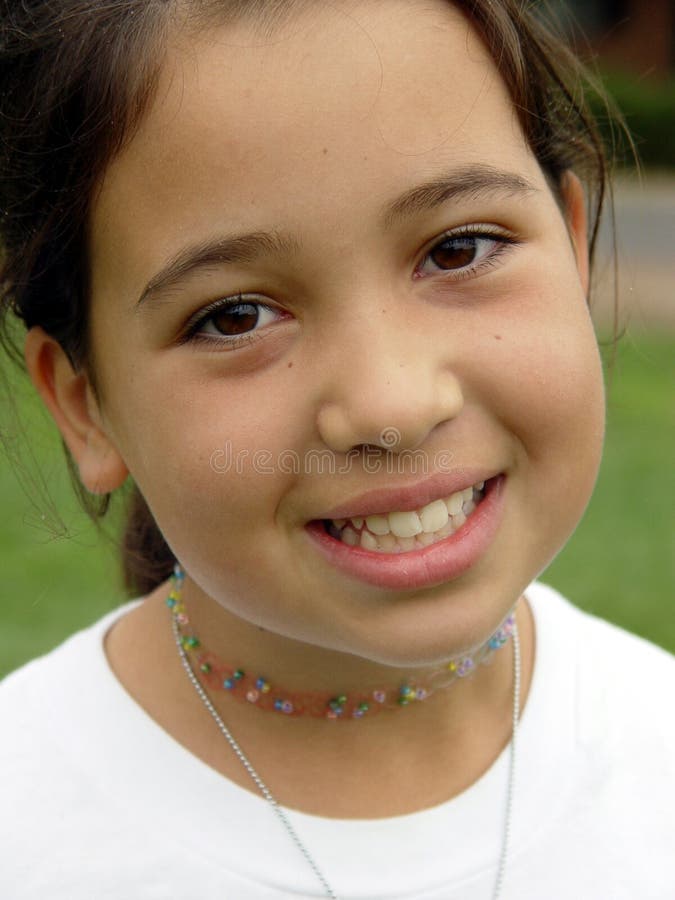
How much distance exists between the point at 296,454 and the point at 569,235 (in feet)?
2.12

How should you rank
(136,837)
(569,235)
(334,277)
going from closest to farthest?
(334,277) < (136,837) < (569,235)

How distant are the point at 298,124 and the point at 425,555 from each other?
565 millimetres

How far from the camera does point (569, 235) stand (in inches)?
72.5

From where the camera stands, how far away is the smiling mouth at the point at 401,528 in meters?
1.54

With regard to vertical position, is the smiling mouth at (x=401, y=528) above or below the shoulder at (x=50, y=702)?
above

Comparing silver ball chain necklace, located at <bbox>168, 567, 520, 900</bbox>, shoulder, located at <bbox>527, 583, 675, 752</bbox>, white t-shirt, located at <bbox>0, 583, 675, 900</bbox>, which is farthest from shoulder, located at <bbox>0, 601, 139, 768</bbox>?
shoulder, located at <bbox>527, 583, 675, 752</bbox>

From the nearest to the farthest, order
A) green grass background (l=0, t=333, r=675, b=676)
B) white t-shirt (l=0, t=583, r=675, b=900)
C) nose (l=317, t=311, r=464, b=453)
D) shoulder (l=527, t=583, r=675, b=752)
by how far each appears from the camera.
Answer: nose (l=317, t=311, r=464, b=453), white t-shirt (l=0, t=583, r=675, b=900), shoulder (l=527, t=583, r=675, b=752), green grass background (l=0, t=333, r=675, b=676)

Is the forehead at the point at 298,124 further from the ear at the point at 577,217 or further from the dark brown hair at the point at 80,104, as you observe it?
the ear at the point at 577,217

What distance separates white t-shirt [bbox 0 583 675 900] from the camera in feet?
5.55

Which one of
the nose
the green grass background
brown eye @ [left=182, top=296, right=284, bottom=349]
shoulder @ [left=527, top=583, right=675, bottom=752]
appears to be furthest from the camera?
the green grass background

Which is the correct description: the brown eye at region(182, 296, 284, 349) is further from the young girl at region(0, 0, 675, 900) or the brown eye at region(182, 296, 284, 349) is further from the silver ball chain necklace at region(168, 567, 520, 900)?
the silver ball chain necklace at region(168, 567, 520, 900)

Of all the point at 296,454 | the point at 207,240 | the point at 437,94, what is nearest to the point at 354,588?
the point at 296,454

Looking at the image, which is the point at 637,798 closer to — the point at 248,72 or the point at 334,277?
the point at 334,277

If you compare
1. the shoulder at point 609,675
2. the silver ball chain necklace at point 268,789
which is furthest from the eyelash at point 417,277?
the shoulder at point 609,675
